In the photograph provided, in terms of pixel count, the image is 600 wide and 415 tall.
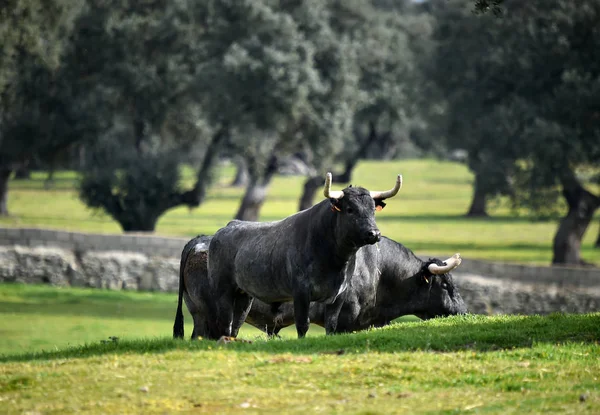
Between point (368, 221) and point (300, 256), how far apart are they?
0.99 meters

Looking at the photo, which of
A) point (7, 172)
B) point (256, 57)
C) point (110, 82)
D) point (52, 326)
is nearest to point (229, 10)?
point (256, 57)

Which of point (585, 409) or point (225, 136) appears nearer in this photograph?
point (585, 409)

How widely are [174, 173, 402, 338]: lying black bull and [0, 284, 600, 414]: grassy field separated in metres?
1.01

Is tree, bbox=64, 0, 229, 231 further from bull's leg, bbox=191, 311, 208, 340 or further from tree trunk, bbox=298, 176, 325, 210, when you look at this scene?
bull's leg, bbox=191, 311, 208, 340

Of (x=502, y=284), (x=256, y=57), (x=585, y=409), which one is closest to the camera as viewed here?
(x=585, y=409)

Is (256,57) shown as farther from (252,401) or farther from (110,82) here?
(252,401)

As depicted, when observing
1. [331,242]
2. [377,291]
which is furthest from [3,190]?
[331,242]

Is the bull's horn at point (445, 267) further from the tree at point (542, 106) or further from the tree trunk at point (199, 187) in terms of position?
the tree trunk at point (199, 187)

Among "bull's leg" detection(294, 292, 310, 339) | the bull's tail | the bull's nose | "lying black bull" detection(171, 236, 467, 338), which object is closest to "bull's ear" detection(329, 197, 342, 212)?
the bull's nose

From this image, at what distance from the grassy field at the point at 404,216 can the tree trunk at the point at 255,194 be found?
1.61 metres

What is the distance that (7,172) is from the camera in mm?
54156

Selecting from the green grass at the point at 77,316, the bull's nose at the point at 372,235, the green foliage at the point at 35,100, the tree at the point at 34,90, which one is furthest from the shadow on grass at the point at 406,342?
the green foliage at the point at 35,100

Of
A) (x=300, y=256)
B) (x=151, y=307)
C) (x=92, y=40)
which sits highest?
(x=92, y=40)

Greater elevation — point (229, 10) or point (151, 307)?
point (229, 10)
